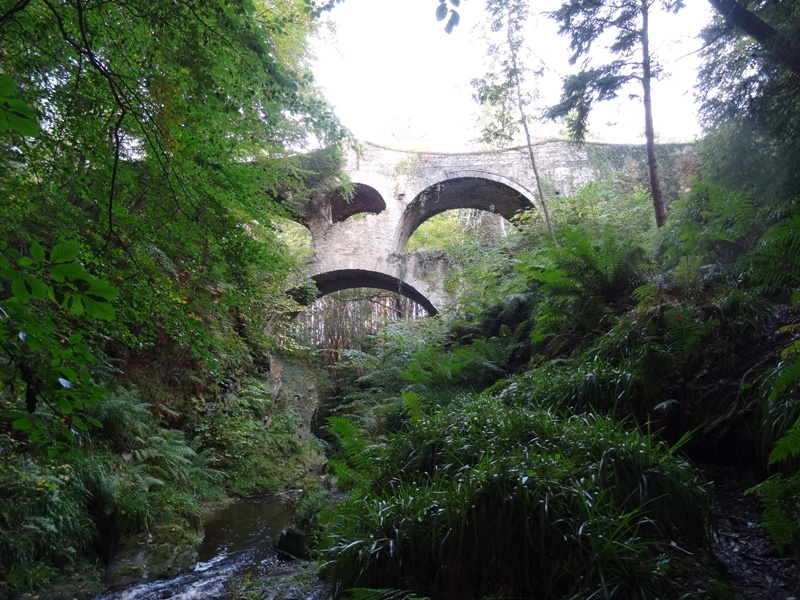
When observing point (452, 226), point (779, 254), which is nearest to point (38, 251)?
point (779, 254)

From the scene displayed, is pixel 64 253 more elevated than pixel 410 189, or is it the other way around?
pixel 410 189

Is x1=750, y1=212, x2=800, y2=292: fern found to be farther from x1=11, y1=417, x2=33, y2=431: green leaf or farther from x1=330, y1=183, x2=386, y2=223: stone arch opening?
x1=330, y1=183, x2=386, y2=223: stone arch opening

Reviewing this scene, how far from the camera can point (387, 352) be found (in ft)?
36.5

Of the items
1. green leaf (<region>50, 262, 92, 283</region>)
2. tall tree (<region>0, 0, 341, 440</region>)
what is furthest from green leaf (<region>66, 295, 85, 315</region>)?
tall tree (<region>0, 0, 341, 440</region>)

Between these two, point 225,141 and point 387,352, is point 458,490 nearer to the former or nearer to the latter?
point 225,141

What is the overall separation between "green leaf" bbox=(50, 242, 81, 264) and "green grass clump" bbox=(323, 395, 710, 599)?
228 centimetres

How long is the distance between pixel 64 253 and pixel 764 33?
4.95 metres

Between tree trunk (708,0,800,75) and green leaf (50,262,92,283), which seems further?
tree trunk (708,0,800,75)

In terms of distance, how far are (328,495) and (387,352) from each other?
551cm

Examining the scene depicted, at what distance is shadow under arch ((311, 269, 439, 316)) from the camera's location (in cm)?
1461

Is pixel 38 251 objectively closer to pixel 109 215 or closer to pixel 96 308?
pixel 96 308

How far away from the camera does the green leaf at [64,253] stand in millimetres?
1149

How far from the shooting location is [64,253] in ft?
3.82

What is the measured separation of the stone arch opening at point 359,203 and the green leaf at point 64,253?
1372 centimetres
